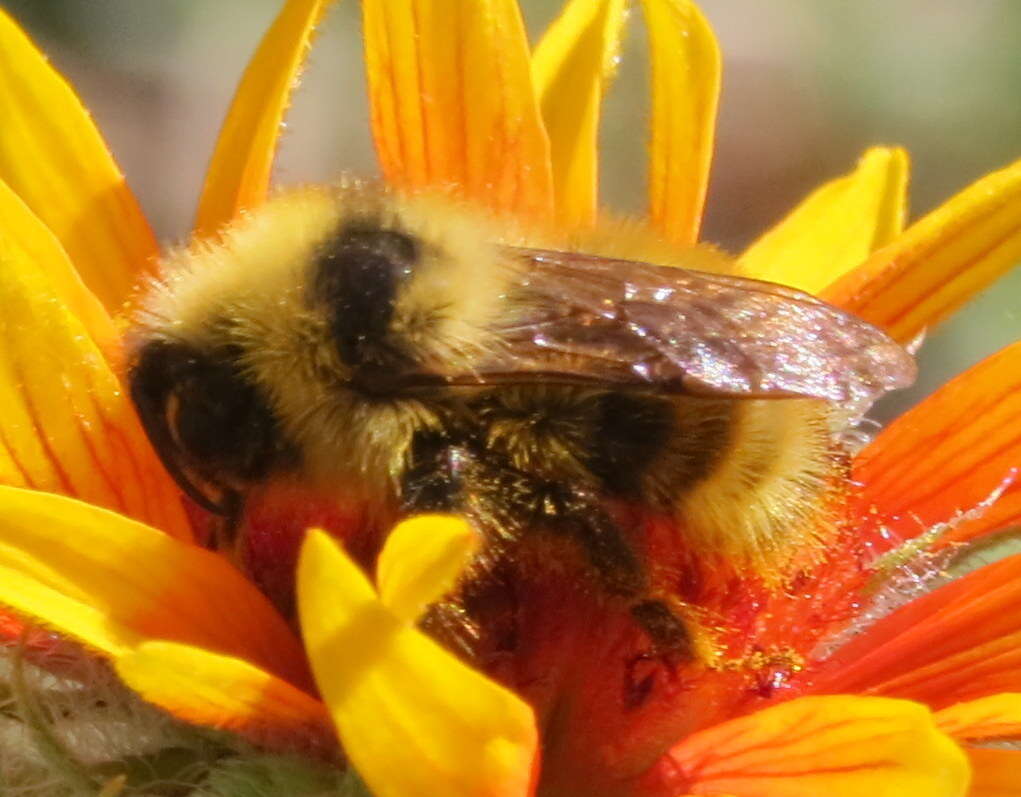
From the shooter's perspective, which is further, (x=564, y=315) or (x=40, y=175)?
(x=40, y=175)

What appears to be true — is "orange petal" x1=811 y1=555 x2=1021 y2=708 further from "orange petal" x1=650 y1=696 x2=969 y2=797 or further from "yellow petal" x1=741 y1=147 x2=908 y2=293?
"yellow petal" x1=741 y1=147 x2=908 y2=293

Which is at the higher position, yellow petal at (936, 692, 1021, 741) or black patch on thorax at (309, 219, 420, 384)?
black patch on thorax at (309, 219, 420, 384)

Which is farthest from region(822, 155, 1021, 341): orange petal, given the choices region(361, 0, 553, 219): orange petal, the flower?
region(361, 0, 553, 219): orange petal

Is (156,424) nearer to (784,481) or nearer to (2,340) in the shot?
(2,340)

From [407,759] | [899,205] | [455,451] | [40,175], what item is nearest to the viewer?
[407,759]

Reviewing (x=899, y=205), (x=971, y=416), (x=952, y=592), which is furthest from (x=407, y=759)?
(x=899, y=205)

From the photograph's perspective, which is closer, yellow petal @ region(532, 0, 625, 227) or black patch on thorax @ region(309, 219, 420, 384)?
black patch on thorax @ region(309, 219, 420, 384)

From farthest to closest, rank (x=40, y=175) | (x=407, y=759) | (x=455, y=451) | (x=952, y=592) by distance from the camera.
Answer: (x=40, y=175) < (x=952, y=592) < (x=455, y=451) < (x=407, y=759)

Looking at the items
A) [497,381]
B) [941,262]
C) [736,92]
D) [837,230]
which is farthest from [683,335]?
[736,92]
